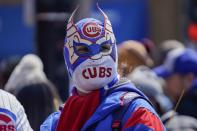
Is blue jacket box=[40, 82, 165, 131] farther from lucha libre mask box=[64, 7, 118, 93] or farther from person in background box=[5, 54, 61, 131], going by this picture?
person in background box=[5, 54, 61, 131]

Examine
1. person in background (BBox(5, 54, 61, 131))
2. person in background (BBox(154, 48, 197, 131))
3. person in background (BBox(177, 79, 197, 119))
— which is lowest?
person in background (BBox(154, 48, 197, 131))

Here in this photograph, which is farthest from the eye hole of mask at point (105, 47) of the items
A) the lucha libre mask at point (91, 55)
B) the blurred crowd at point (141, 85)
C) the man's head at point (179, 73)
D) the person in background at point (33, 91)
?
the man's head at point (179, 73)

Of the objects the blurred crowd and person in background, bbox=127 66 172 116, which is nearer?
the blurred crowd

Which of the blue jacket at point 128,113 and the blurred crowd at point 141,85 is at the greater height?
the blue jacket at point 128,113

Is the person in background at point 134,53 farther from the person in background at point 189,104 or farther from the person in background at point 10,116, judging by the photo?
the person in background at point 10,116

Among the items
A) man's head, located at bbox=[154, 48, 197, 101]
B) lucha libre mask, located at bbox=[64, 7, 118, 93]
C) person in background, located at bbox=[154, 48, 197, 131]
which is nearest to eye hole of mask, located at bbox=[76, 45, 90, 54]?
lucha libre mask, located at bbox=[64, 7, 118, 93]

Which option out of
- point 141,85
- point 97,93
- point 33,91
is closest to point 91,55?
point 97,93

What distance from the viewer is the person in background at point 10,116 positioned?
512 centimetres

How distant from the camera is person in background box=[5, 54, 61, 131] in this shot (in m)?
6.91

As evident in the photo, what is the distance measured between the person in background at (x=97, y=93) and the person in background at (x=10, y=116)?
0.23 meters

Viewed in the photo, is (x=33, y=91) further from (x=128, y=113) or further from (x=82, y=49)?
(x=128, y=113)

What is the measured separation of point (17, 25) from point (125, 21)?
216 cm

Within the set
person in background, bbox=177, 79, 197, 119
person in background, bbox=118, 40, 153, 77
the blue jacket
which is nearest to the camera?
the blue jacket

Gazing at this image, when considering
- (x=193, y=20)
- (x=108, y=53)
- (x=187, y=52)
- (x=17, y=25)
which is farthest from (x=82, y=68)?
(x=17, y=25)
